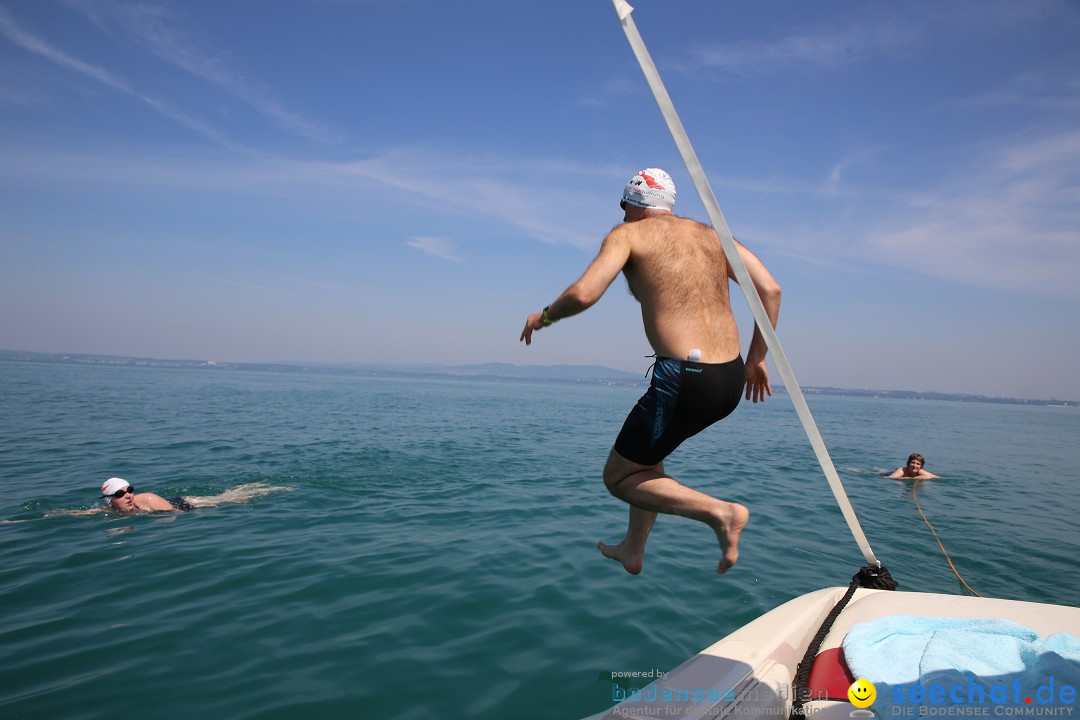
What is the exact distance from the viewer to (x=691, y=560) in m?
9.04

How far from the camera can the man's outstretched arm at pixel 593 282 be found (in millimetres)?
2883

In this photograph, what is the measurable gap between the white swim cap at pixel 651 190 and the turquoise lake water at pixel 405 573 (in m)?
4.30

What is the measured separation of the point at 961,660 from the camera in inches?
126

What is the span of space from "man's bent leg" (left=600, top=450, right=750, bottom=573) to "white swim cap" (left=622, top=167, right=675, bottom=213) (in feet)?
4.87

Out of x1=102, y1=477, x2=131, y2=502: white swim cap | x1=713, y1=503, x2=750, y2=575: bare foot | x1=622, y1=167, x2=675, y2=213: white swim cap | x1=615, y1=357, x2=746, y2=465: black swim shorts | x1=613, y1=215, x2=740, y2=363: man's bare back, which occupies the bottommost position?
x1=102, y1=477, x2=131, y2=502: white swim cap

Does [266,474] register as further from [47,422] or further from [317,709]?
[47,422]

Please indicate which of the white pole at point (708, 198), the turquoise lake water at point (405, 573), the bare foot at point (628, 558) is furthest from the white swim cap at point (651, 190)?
the turquoise lake water at point (405, 573)

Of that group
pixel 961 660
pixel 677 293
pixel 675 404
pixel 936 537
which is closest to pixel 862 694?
pixel 961 660

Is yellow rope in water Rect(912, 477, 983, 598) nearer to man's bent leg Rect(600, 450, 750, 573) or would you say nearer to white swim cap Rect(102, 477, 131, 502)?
man's bent leg Rect(600, 450, 750, 573)

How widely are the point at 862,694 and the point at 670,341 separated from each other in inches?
83.5

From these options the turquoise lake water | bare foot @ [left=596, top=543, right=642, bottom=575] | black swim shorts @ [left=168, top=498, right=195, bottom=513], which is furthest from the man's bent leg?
black swim shorts @ [left=168, top=498, right=195, bottom=513]

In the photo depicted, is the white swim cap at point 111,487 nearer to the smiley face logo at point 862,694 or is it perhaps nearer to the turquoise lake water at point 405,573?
the turquoise lake water at point 405,573

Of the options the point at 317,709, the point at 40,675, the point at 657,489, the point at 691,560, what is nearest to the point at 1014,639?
the point at 657,489

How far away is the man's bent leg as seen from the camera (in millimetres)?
2967
